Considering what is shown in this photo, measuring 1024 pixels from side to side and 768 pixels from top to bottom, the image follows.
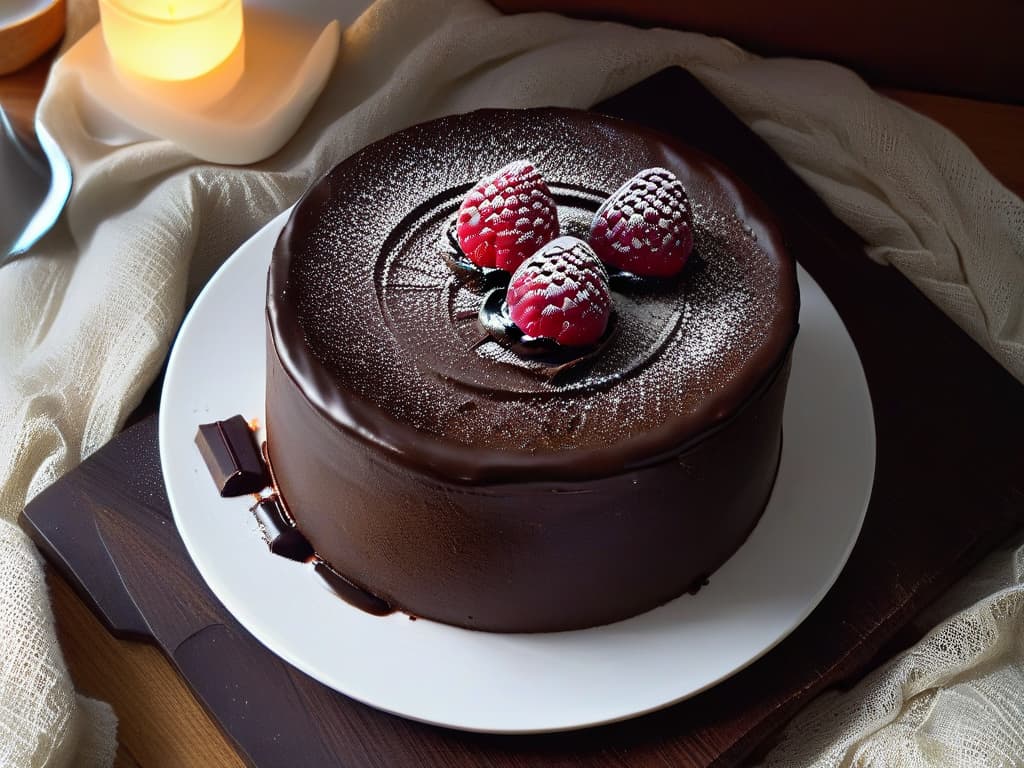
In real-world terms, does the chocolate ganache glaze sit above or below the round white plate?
above

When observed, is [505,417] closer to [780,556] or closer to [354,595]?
[354,595]

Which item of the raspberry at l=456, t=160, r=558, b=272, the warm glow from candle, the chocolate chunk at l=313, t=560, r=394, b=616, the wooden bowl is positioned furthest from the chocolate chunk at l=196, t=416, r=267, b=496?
the wooden bowl

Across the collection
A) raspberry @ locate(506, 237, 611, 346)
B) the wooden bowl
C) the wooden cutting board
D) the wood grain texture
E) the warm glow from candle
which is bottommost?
the wood grain texture

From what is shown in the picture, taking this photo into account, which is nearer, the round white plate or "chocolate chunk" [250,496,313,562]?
the round white plate

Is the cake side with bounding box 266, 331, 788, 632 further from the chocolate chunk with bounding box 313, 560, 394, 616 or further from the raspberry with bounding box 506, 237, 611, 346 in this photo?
the raspberry with bounding box 506, 237, 611, 346

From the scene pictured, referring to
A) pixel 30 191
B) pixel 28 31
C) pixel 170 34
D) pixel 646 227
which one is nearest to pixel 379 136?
pixel 170 34

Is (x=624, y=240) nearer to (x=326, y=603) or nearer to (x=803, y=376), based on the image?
(x=803, y=376)
